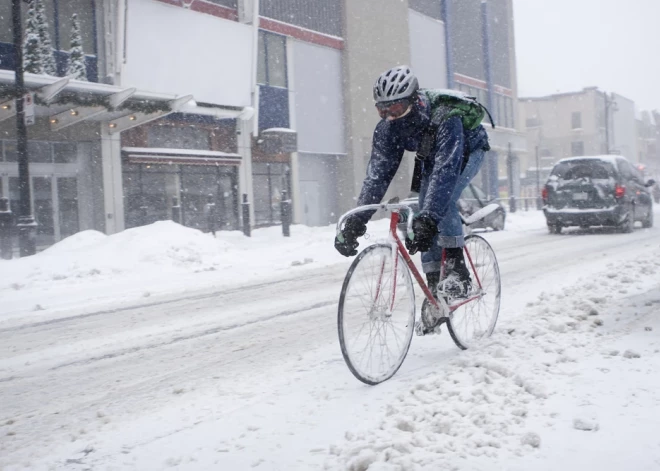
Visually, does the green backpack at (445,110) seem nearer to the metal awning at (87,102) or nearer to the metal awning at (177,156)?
the metal awning at (87,102)

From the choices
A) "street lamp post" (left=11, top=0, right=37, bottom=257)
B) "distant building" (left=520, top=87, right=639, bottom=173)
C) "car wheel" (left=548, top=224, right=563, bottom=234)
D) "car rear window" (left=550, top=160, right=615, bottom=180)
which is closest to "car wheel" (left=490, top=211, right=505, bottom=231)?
"car wheel" (left=548, top=224, right=563, bottom=234)

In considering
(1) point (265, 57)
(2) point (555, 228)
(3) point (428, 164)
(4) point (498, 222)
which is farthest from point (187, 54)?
(3) point (428, 164)

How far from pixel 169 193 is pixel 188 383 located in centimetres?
1776

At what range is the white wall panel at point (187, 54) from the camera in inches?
720

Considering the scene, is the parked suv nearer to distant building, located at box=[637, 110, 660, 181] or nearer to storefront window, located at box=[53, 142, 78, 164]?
storefront window, located at box=[53, 142, 78, 164]

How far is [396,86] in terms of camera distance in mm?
3545

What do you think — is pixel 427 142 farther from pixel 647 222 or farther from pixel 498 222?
pixel 498 222

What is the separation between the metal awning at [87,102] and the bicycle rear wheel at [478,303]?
41.5 ft

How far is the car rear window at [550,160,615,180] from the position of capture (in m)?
13.9

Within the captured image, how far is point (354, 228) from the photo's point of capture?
3.56 meters

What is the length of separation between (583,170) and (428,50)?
22.2m

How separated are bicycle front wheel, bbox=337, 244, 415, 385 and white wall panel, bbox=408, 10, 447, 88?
29.9 m

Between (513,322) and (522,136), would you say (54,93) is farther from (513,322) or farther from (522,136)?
(522,136)

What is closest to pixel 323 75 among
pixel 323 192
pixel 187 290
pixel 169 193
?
pixel 323 192
